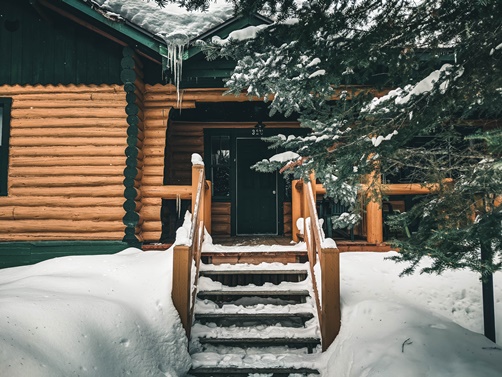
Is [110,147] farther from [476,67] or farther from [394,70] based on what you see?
[476,67]

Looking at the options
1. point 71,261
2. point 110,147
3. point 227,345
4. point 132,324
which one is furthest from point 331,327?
point 110,147

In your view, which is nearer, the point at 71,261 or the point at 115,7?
the point at 71,261

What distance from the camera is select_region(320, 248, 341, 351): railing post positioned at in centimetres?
424

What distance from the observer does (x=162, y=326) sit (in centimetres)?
421

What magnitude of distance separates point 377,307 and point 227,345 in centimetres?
189

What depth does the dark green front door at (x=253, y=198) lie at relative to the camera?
948cm

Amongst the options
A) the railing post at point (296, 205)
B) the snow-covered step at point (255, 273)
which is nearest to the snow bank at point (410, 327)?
the snow-covered step at point (255, 273)

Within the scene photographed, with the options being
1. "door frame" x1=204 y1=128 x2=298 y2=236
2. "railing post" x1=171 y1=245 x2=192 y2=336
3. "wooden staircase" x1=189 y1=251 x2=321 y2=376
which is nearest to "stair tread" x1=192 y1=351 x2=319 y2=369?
"wooden staircase" x1=189 y1=251 x2=321 y2=376

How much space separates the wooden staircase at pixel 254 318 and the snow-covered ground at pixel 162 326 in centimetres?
32

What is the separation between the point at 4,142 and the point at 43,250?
2349 millimetres

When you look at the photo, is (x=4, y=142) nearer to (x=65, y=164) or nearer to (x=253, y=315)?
(x=65, y=164)

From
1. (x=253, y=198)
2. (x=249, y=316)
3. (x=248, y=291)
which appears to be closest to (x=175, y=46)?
(x=253, y=198)

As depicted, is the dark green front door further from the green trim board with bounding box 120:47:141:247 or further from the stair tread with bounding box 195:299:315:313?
the stair tread with bounding box 195:299:315:313

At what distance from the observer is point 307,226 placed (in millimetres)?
5816
